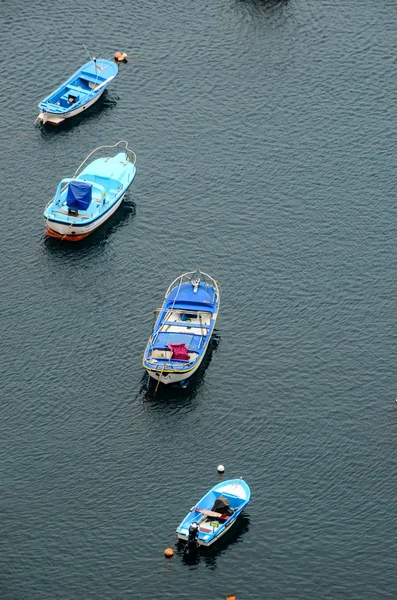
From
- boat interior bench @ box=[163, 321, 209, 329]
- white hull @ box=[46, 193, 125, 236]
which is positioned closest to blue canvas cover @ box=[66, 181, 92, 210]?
white hull @ box=[46, 193, 125, 236]

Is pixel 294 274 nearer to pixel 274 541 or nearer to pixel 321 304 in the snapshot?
pixel 321 304

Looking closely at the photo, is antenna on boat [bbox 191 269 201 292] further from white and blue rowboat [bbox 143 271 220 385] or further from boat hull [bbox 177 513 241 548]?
boat hull [bbox 177 513 241 548]

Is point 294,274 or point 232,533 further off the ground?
point 294,274

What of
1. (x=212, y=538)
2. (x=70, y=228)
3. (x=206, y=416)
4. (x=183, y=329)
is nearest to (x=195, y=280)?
(x=183, y=329)

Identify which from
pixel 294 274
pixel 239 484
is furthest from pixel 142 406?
pixel 294 274

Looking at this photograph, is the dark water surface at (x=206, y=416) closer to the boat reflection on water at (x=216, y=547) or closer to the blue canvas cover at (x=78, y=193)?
the boat reflection on water at (x=216, y=547)

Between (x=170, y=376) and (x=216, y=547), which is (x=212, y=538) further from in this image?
(x=170, y=376)
